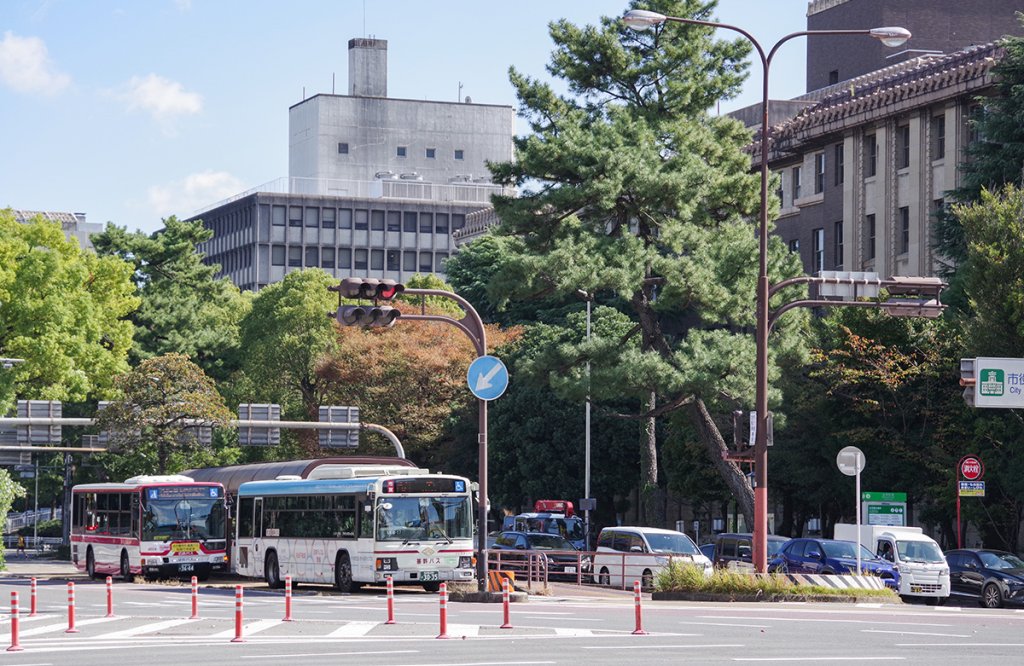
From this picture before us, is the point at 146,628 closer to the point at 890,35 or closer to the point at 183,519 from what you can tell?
the point at 890,35

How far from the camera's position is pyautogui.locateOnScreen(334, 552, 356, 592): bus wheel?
3828cm

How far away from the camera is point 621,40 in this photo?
50.1m

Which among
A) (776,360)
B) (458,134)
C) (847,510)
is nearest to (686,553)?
(776,360)

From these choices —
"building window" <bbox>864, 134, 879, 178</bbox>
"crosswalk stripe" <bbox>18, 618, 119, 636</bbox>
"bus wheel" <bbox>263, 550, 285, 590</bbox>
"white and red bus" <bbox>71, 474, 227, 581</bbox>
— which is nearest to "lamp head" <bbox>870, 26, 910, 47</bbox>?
"crosswalk stripe" <bbox>18, 618, 119, 636</bbox>

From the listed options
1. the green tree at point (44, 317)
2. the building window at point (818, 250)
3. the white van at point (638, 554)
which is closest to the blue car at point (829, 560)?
the white van at point (638, 554)

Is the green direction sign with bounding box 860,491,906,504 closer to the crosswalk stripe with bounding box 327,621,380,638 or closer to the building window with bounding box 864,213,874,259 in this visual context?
the crosswalk stripe with bounding box 327,621,380,638

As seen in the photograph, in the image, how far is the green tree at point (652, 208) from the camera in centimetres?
4412

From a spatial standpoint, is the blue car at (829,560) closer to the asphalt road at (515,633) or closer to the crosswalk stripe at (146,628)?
the asphalt road at (515,633)

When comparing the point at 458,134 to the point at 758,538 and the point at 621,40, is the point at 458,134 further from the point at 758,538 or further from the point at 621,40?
the point at 758,538

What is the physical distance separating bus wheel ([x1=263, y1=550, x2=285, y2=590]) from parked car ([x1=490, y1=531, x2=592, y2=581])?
5.47 metres

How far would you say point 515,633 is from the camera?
24.0 metres

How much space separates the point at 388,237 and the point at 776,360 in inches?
3740

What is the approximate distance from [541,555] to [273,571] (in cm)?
676

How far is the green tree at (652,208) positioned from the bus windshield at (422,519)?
771cm
